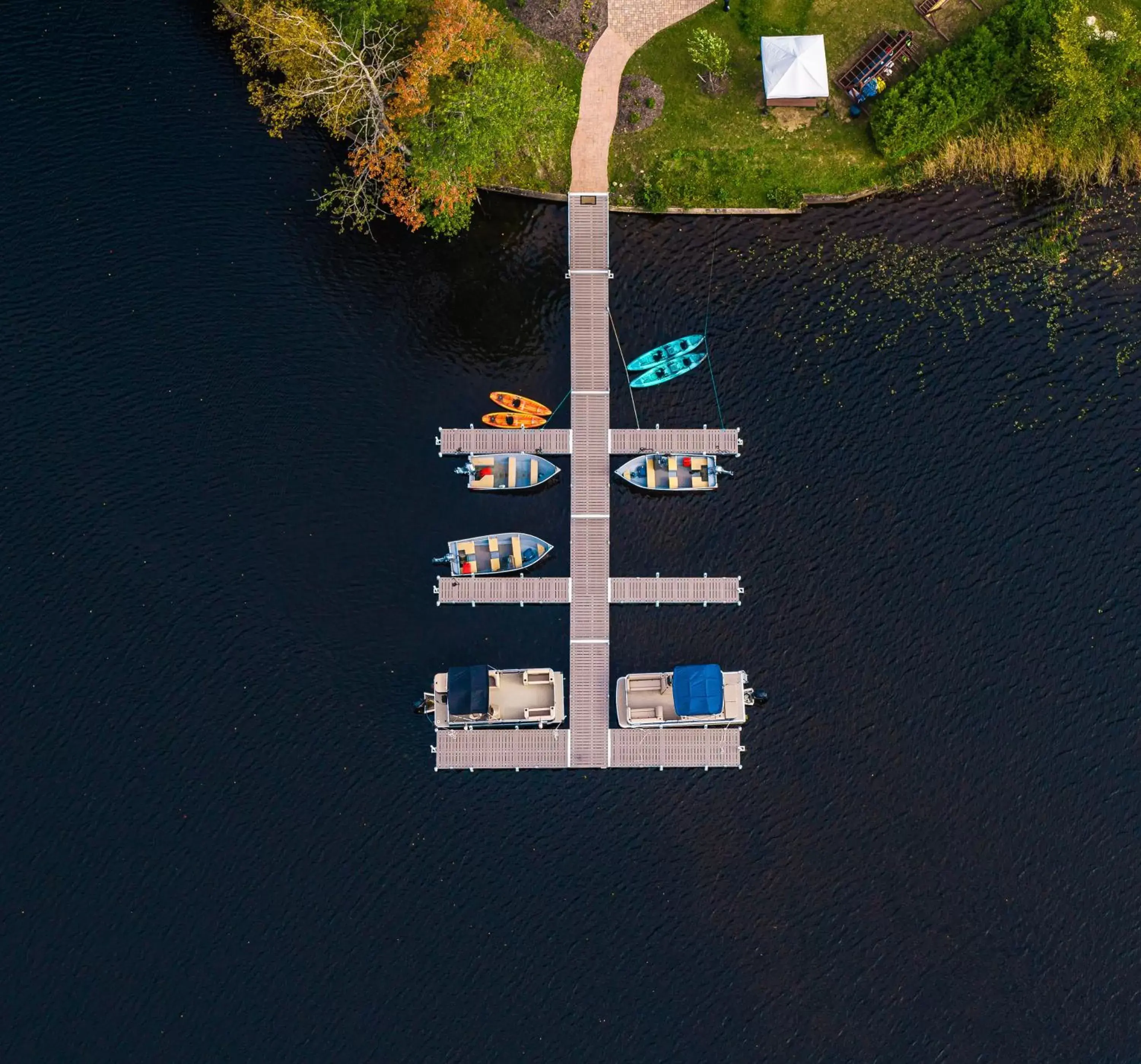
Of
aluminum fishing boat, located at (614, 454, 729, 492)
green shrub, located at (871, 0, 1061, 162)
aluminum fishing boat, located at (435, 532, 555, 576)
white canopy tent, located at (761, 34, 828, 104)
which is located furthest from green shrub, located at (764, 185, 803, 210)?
aluminum fishing boat, located at (435, 532, 555, 576)

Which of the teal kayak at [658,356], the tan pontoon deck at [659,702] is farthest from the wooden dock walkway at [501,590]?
the teal kayak at [658,356]

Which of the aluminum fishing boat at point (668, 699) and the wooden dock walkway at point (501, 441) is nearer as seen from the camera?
the aluminum fishing boat at point (668, 699)

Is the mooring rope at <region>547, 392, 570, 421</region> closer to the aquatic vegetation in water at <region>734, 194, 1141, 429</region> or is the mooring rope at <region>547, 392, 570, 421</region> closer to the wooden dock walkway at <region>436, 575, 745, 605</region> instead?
the wooden dock walkway at <region>436, 575, 745, 605</region>

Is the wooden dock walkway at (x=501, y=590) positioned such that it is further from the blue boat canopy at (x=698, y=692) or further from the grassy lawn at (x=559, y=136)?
the grassy lawn at (x=559, y=136)

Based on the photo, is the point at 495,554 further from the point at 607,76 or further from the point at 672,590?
the point at 607,76

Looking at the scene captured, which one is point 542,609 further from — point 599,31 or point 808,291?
point 599,31

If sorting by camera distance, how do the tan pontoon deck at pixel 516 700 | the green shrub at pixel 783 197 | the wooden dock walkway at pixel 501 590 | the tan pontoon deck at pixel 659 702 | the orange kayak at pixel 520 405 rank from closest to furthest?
1. the tan pontoon deck at pixel 516 700
2. the tan pontoon deck at pixel 659 702
3. the wooden dock walkway at pixel 501 590
4. the green shrub at pixel 783 197
5. the orange kayak at pixel 520 405

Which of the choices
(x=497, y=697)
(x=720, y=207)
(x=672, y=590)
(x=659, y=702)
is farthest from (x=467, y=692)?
(x=720, y=207)
